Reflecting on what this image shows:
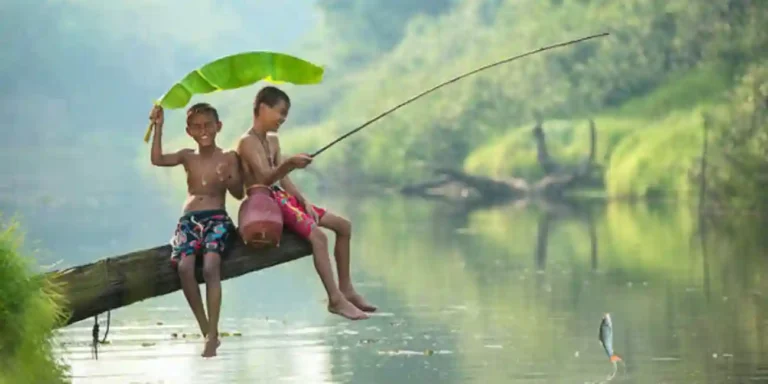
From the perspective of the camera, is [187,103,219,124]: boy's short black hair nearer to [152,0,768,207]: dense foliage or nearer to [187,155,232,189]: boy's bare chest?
[187,155,232,189]: boy's bare chest

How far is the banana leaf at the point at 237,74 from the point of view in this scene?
9.23m

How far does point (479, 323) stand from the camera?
1683 centimetres

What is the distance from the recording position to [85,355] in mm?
14359

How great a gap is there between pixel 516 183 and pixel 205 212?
177 ft

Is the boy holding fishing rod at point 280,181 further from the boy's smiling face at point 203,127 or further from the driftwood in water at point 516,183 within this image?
the driftwood in water at point 516,183

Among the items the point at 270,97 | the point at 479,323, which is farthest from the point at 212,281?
the point at 479,323

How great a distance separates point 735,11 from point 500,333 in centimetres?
4906

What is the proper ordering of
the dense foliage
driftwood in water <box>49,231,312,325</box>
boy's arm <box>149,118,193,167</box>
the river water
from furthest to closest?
the dense foliage, the river water, driftwood in water <box>49,231,312,325</box>, boy's arm <box>149,118,193,167</box>

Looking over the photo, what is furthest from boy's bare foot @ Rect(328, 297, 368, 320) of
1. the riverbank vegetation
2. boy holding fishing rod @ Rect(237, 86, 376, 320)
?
the riverbank vegetation

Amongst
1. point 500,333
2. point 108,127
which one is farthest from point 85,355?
point 108,127

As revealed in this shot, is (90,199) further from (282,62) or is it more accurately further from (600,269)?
(282,62)

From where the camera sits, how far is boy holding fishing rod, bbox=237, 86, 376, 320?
925cm

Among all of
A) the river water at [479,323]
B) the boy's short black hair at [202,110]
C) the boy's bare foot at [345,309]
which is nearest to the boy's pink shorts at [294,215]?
the boy's bare foot at [345,309]

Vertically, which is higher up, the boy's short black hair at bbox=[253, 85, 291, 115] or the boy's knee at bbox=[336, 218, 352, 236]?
the boy's short black hair at bbox=[253, 85, 291, 115]
